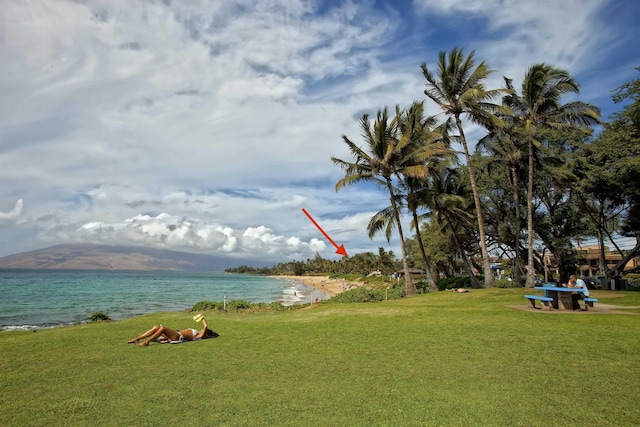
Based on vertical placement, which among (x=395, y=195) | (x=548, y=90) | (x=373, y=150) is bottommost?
(x=395, y=195)

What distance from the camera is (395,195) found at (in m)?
24.7

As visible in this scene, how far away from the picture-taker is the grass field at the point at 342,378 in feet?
15.3

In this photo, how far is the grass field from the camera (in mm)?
4672

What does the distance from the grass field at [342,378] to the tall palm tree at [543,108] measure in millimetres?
14240

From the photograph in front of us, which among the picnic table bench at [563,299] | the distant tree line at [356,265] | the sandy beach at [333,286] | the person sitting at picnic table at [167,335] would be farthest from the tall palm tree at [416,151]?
the distant tree line at [356,265]

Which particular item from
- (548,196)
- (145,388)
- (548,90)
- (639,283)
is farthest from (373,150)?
(639,283)

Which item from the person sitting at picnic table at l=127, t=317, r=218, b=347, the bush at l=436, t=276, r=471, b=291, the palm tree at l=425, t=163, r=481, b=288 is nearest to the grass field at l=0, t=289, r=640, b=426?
the person sitting at picnic table at l=127, t=317, r=218, b=347

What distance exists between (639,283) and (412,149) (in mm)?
22299

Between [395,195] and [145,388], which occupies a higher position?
[395,195]

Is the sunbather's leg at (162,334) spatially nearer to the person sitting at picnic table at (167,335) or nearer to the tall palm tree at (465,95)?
the person sitting at picnic table at (167,335)

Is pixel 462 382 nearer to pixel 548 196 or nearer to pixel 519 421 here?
Answer: pixel 519 421

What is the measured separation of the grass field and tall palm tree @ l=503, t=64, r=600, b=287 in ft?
46.7

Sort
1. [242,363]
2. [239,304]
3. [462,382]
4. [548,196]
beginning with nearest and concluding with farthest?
1. [462,382]
2. [242,363]
3. [239,304]
4. [548,196]

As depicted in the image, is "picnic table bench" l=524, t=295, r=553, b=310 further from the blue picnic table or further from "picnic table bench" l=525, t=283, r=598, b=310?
the blue picnic table
